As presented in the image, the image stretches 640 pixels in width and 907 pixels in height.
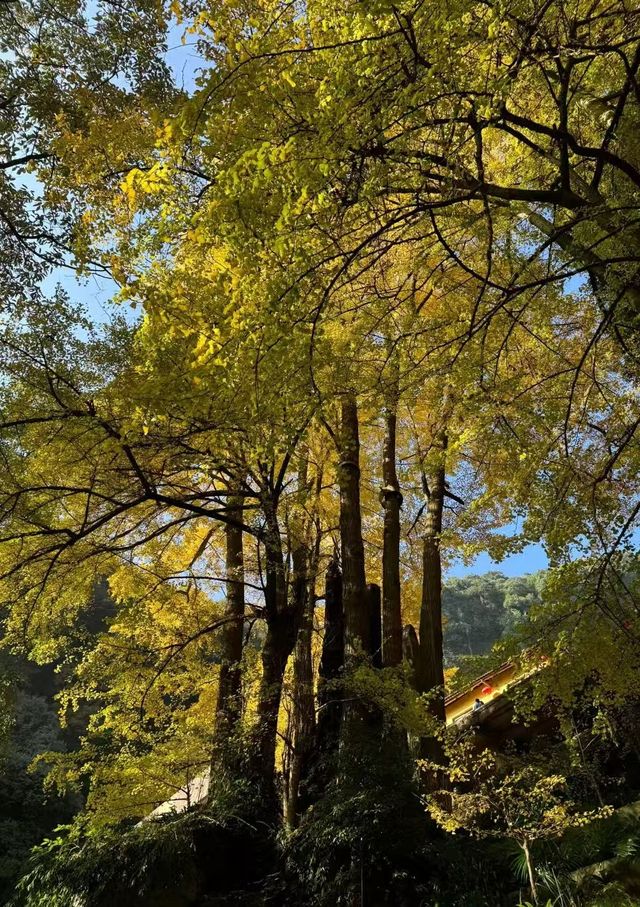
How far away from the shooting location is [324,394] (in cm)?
440

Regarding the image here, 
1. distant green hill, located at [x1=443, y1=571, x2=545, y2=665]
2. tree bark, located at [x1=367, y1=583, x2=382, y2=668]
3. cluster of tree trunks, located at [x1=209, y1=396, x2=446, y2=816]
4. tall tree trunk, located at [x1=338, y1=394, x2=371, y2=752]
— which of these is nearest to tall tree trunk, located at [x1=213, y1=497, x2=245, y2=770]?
cluster of tree trunks, located at [x1=209, y1=396, x2=446, y2=816]

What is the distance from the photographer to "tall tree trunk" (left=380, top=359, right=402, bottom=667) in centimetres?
675

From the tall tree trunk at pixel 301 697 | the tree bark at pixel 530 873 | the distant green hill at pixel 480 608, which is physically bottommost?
the tree bark at pixel 530 873

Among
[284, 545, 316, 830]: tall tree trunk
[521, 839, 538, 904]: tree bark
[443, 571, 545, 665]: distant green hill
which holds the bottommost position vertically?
[521, 839, 538, 904]: tree bark

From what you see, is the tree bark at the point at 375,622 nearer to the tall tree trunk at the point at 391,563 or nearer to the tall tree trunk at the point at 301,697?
the tall tree trunk at the point at 391,563

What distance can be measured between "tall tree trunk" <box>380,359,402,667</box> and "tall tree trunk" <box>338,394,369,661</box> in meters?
0.32

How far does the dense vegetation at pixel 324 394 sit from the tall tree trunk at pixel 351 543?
0.04 meters

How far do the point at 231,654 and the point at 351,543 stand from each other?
203 cm

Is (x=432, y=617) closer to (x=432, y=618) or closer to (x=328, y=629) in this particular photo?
(x=432, y=618)

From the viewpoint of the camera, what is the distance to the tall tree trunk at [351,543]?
6.51 m

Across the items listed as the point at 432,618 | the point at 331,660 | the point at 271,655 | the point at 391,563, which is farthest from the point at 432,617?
the point at 271,655

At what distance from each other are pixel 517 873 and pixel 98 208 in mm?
5972

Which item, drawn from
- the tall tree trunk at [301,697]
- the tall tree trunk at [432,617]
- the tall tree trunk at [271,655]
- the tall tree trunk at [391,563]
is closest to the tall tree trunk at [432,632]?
the tall tree trunk at [432,617]

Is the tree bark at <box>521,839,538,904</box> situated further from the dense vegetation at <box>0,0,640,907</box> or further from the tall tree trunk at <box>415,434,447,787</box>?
the tall tree trunk at <box>415,434,447,787</box>
